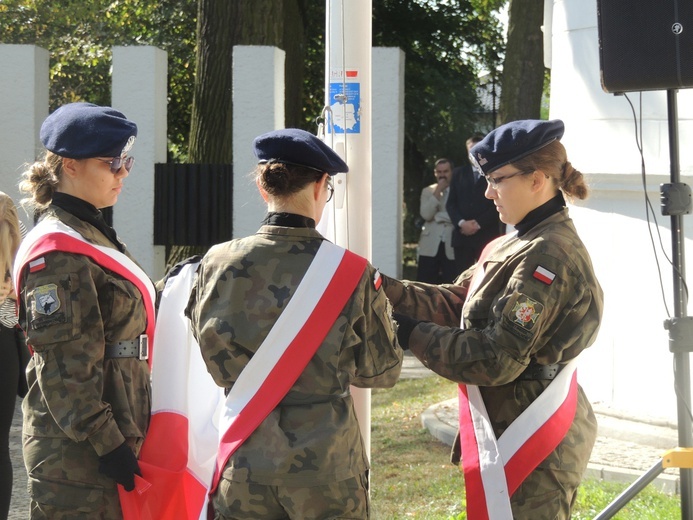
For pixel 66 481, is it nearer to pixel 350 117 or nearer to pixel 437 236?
pixel 350 117

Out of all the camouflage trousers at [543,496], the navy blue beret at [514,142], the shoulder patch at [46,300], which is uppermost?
the navy blue beret at [514,142]

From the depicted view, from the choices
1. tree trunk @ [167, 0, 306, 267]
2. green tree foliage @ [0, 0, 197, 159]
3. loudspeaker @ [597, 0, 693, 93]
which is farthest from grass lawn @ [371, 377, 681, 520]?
green tree foliage @ [0, 0, 197, 159]

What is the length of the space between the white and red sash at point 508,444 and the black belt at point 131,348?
45.2 inches

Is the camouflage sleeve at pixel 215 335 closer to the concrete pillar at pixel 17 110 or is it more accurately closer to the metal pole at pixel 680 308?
the metal pole at pixel 680 308

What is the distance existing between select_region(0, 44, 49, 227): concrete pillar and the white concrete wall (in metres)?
5.11

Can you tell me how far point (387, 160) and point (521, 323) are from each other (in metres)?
6.63

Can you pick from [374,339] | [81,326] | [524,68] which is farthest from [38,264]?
[524,68]

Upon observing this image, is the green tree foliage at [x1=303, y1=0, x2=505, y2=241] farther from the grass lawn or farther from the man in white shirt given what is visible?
the grass lawn

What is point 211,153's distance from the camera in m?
10.1

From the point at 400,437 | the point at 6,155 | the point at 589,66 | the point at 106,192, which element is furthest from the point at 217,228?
the point at 106,192

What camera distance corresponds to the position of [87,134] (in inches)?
131

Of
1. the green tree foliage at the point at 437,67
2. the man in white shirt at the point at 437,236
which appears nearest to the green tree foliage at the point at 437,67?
the green tree foliage at the point at 437,67

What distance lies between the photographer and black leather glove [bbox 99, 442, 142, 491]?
315cm

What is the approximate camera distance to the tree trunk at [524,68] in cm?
1377
